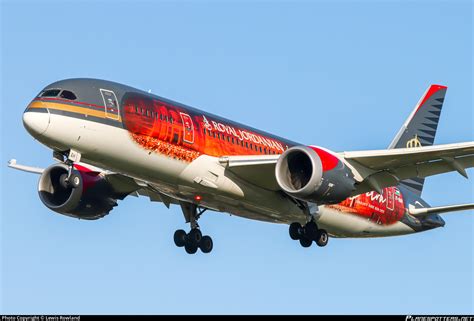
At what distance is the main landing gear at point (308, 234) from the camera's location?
40.3m

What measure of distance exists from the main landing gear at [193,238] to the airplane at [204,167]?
0.04 m

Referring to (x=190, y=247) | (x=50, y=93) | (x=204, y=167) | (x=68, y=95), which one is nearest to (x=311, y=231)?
(x=190, y=247)

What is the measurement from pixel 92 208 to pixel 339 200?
10152 mm

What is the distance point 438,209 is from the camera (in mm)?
43156

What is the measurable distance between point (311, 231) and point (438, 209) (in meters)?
6.02

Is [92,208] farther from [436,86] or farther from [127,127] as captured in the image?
[436,86]

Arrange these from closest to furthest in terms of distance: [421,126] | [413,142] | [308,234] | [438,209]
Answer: [308,234] < [438,209] < [413,142] < [421,126]

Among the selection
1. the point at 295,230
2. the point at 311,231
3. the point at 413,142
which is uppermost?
the point at 413,142

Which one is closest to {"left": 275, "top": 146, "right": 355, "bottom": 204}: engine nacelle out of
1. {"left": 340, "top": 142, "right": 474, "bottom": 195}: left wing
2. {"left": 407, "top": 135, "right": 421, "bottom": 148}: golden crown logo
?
{"left": 340, "top": 142, "right": 474, "bottom": 195}: left wing

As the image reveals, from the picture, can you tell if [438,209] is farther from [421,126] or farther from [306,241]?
[421,126]

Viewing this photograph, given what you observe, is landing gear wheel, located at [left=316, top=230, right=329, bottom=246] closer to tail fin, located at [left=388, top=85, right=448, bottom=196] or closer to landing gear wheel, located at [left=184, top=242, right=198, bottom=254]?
landing gear wheel, located at [left=184, top=242, right=198, bottom=254]

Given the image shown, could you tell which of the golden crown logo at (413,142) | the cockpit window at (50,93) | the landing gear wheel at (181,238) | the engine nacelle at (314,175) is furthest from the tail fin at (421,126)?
the cockpit window at (50,93)

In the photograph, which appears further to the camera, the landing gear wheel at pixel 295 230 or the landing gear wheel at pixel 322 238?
the landing gear wheel at pixel 295 230

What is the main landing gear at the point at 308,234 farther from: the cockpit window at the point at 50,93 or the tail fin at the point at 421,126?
the cockpit window at the point at 50,93
